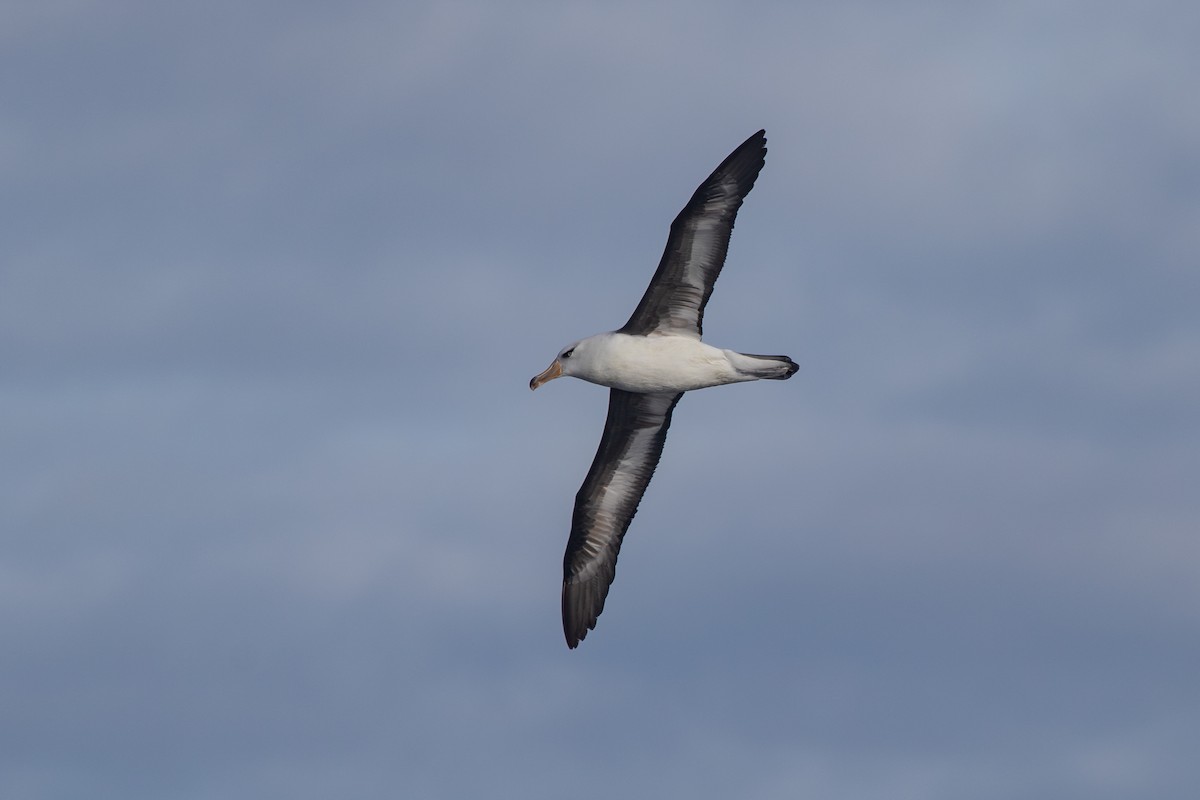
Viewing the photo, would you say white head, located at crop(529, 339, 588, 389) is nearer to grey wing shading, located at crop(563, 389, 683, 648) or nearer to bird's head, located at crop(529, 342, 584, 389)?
bird's head, located at crop(529, 342, 584, 389)

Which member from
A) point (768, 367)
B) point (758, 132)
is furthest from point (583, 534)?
point (758, 132)

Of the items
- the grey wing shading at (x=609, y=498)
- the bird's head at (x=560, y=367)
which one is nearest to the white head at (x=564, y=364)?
the bird's head at (x=560, y=367)

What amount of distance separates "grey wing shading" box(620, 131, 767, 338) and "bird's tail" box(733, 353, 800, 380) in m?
0.67

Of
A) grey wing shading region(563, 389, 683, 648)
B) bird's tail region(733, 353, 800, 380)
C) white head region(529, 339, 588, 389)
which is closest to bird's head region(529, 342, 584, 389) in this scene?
white head region(529, 339, 588, 389)

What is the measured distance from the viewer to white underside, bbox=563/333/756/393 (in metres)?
20.4

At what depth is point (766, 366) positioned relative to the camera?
20219 mm

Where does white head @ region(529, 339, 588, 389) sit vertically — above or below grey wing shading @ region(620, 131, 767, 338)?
below

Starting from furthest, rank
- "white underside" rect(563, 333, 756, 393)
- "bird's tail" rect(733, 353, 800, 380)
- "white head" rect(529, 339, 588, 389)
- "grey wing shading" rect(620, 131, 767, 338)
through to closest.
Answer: "white head" rect(529, 339, 588, 389), "white underside" rect(563, 333, 756, 393), "bird's tail" rect(733, 353, 800, 380), "grey wing shading" rect(620, 131, 767, 338)

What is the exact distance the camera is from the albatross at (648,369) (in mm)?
19875

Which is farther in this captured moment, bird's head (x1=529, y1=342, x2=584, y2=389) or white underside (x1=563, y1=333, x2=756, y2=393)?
bird's head (x1=529, y1=342, x2=584, y2=389)

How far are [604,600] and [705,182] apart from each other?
5.86 m

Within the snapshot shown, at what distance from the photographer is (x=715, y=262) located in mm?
20234

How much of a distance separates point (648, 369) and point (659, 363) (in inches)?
6.0

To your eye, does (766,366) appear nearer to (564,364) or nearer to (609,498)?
(564,364)
